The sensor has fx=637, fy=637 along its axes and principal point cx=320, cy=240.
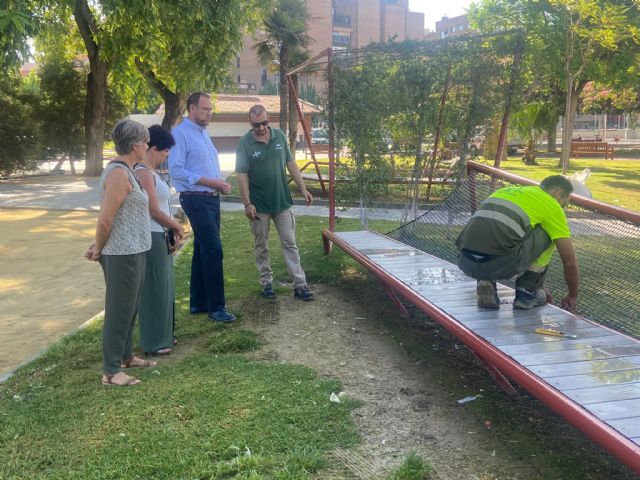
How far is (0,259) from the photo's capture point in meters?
8.62

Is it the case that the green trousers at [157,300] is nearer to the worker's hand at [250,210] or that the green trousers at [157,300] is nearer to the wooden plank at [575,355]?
the worker's hand at [250,210]

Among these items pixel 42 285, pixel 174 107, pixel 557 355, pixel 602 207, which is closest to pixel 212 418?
pixel 557 355

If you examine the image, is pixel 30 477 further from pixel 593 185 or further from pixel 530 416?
pixel 593 185

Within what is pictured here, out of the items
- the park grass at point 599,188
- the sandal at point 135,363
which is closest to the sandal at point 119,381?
the sandal at point 135,363

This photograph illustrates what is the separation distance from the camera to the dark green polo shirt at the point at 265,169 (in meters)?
5.80

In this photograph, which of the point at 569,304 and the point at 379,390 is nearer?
the point at 379,390

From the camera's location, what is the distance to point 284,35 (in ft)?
88.2

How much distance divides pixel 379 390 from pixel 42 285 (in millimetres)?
4805

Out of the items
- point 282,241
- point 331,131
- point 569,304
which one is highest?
point 331,131

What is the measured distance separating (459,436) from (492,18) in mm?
19226

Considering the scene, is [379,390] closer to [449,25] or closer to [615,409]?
[615,409]

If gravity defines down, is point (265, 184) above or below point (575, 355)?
above

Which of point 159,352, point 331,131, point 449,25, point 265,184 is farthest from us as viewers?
point 449,25

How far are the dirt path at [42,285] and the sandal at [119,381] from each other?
0.91m
